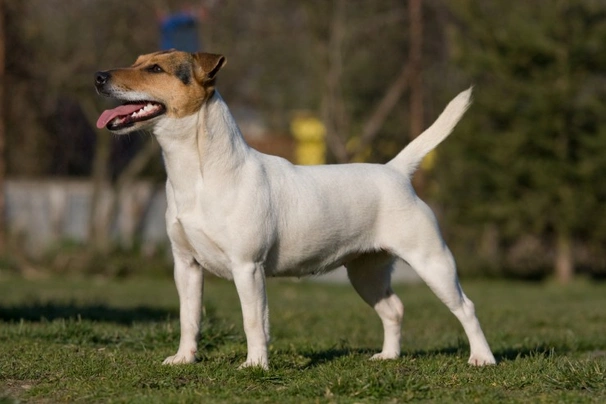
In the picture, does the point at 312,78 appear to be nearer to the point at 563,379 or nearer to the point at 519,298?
the point at 519,298

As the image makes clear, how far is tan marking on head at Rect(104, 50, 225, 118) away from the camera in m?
5.97

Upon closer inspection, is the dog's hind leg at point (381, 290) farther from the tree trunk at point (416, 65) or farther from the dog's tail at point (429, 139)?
the tree trunk at point (416, 65)

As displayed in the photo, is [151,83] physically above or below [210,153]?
above

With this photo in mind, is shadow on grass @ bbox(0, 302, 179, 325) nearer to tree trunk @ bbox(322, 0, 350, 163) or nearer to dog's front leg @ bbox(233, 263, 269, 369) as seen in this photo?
dog's front leg @ bbox(233, 263, 269, 369)

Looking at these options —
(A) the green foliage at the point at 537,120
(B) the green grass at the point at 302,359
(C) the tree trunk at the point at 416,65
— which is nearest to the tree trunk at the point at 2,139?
(C) the tree trunk at the point at 416,65

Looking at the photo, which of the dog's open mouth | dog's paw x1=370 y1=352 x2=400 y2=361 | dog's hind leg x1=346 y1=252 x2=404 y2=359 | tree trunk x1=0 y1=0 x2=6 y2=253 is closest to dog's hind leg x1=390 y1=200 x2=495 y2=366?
dog's hind leg x1=346 y1=252 x2=404 y2=359

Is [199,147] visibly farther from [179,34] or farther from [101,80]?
[179,34]

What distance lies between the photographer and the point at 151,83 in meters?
5.97

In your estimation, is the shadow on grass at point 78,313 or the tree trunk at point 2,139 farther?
the tree trunk at point 2,139

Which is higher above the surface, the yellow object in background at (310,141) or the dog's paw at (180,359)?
the yellow object in background at (310,141)

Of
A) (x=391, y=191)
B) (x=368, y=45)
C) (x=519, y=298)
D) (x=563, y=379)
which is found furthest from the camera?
(x=368, y=45)

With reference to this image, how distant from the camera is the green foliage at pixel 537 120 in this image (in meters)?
19.6

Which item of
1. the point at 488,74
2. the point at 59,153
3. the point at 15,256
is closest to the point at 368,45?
the point at 488,74

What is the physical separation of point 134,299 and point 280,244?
→ 763cm
